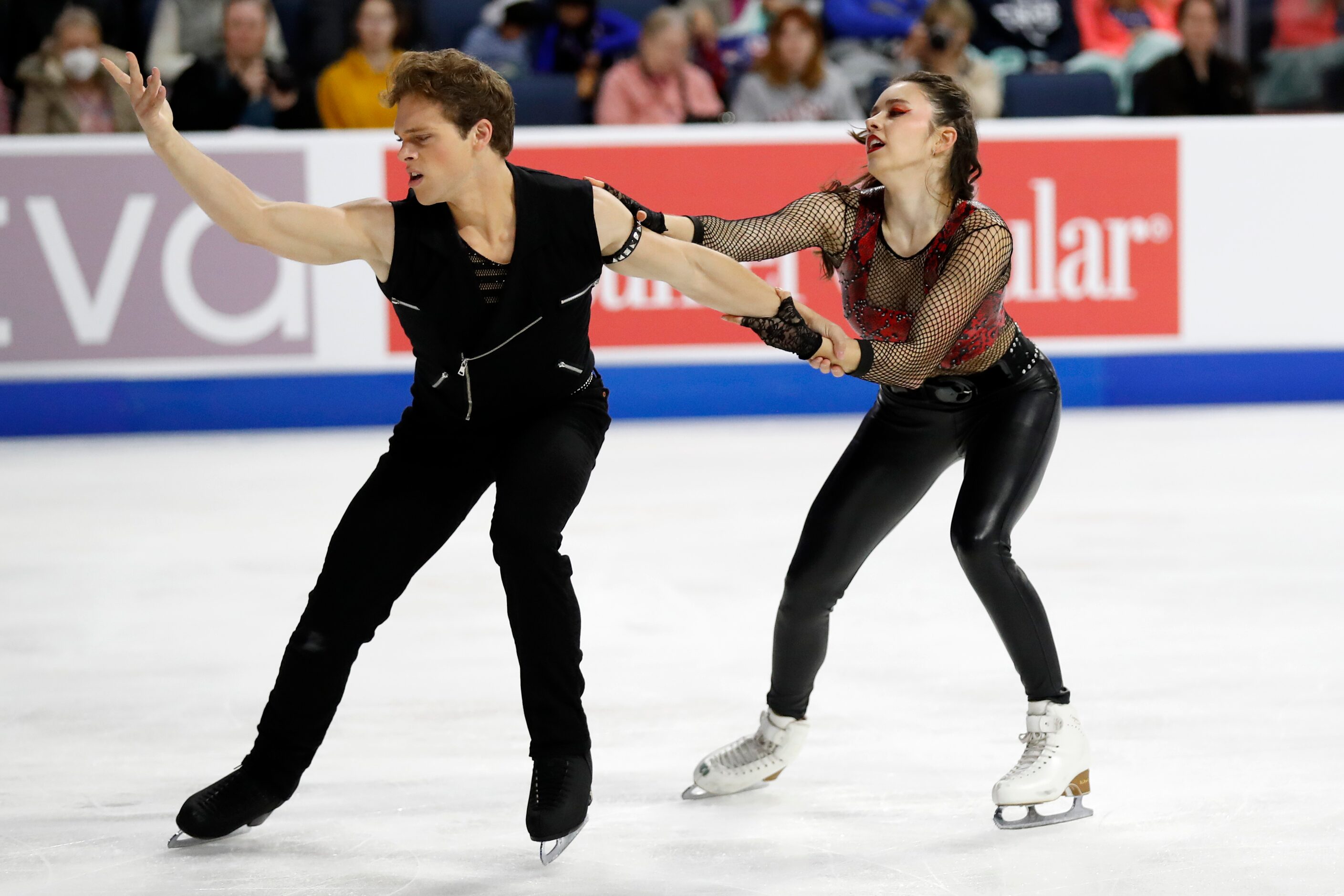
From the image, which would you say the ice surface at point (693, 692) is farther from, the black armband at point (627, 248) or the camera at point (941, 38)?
the camera at point (941, 38)

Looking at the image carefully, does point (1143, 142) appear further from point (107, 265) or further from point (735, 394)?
point (107, 265)

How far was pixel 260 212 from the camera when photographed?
274 centimetres

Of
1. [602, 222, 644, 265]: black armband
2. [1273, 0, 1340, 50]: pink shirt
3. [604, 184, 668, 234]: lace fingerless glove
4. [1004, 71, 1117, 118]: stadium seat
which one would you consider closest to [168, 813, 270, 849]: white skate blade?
[602, 222, 644, 265]: black armband

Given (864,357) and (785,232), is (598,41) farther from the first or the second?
(864,357)

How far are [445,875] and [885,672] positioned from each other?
4.90 ft

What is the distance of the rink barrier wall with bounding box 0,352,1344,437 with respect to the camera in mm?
7449

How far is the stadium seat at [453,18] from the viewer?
9.17 m

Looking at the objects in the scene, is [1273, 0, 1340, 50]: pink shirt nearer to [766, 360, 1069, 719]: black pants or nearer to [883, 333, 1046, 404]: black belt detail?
[883, 333, 1046, 404]: black belt detail

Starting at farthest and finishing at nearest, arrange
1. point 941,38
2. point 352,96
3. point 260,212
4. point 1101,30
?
1. point 1101,30
2. point 941,38
3. point 352,96
4. point 260,212

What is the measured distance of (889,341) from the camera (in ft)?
10.5

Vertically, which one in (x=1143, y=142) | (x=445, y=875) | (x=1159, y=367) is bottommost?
(x=1159, y=367)

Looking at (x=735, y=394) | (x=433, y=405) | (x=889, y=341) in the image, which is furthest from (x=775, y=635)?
(x=735, y=394)

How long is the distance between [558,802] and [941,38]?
250 inches

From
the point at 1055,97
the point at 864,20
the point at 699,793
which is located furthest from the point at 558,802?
the point at 864,20
